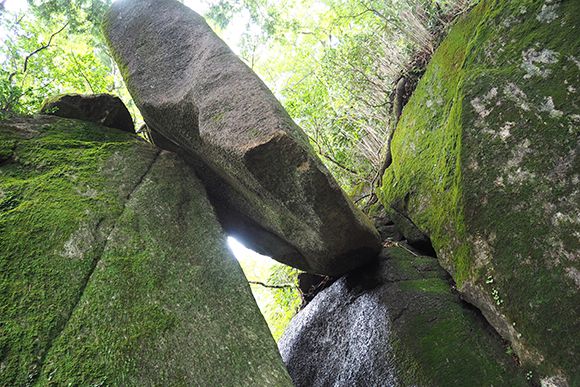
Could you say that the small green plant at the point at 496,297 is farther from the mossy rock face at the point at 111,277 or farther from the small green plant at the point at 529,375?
the mossy rock face at the point at 111,277

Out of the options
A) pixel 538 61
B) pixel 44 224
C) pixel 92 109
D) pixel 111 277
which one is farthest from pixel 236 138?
pixel 538 61

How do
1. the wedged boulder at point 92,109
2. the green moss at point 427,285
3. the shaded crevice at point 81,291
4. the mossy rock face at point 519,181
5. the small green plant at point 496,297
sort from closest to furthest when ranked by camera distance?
the shaded crevice at point 81,291 → the mossy rock face at point 519,181 → the small green plant at point 496,297 → the green moss at point 427,285 → the wedged boulder at point 92,109

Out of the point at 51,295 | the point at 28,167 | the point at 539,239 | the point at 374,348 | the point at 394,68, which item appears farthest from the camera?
the point at 394,68

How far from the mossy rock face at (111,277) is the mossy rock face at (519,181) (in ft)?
6.12

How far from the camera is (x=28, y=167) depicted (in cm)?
355

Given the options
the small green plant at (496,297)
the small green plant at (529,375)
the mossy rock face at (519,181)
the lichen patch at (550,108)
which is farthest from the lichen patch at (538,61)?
the small green plant at (529,375)

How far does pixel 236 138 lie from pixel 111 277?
149 centimetres

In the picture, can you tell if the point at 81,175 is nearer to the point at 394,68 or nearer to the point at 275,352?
the point at 275,352

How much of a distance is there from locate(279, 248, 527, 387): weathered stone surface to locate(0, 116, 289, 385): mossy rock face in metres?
1.52

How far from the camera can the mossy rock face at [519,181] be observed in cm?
288

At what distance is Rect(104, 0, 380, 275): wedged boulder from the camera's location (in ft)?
11.6

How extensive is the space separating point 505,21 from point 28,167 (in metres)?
4.43

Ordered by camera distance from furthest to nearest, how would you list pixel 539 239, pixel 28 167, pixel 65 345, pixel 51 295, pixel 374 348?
pixel 374 348, pixel 28 167, pixel 539 239, pixel 51 295, pixel 65 345

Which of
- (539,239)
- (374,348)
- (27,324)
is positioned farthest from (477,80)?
(27,324)
